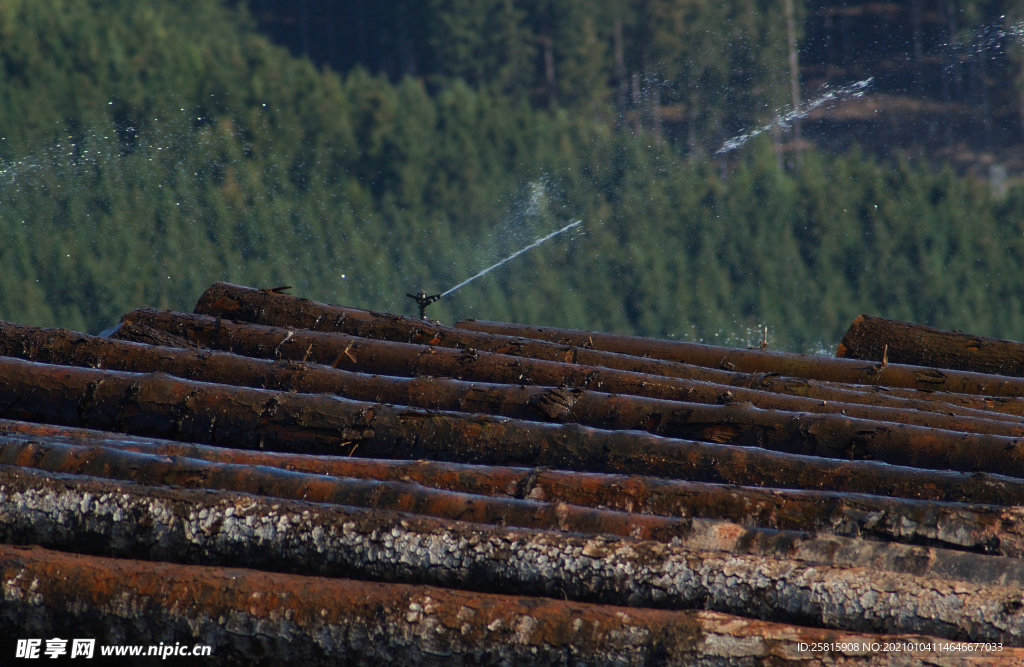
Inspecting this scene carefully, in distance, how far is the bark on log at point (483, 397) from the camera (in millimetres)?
4312

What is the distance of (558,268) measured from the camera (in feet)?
74.9

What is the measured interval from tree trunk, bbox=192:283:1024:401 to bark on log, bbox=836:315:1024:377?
1.83 feet

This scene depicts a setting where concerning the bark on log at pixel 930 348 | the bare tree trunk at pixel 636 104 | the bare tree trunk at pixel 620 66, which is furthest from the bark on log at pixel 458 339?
the bare tree trunk at pixel 620 66

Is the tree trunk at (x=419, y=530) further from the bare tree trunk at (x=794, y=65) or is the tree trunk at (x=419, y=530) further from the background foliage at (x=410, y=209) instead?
the bare tree trunk at (x=794, y=65)

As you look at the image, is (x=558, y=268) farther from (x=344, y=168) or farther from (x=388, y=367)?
(x=388, y=367)

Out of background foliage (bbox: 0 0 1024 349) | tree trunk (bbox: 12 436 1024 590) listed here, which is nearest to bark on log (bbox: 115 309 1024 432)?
tree trunk (bbox: 12 436 1024 590)

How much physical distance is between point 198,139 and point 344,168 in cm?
344

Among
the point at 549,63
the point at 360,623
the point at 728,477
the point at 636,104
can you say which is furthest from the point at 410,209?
the point at 360,623

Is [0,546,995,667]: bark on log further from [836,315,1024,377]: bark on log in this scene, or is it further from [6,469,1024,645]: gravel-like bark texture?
[836,315,1024,377]: bark on log

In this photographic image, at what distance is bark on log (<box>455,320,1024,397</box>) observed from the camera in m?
6.13

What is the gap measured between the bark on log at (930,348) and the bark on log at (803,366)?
18.7 inches

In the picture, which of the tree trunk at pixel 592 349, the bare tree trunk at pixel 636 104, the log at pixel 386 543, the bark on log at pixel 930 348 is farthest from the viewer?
the bare tree trunk at pixel 636 104

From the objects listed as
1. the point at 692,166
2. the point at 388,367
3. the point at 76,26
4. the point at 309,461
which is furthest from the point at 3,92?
the point at 309,461

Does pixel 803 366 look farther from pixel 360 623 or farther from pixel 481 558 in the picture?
pixel 360 623
